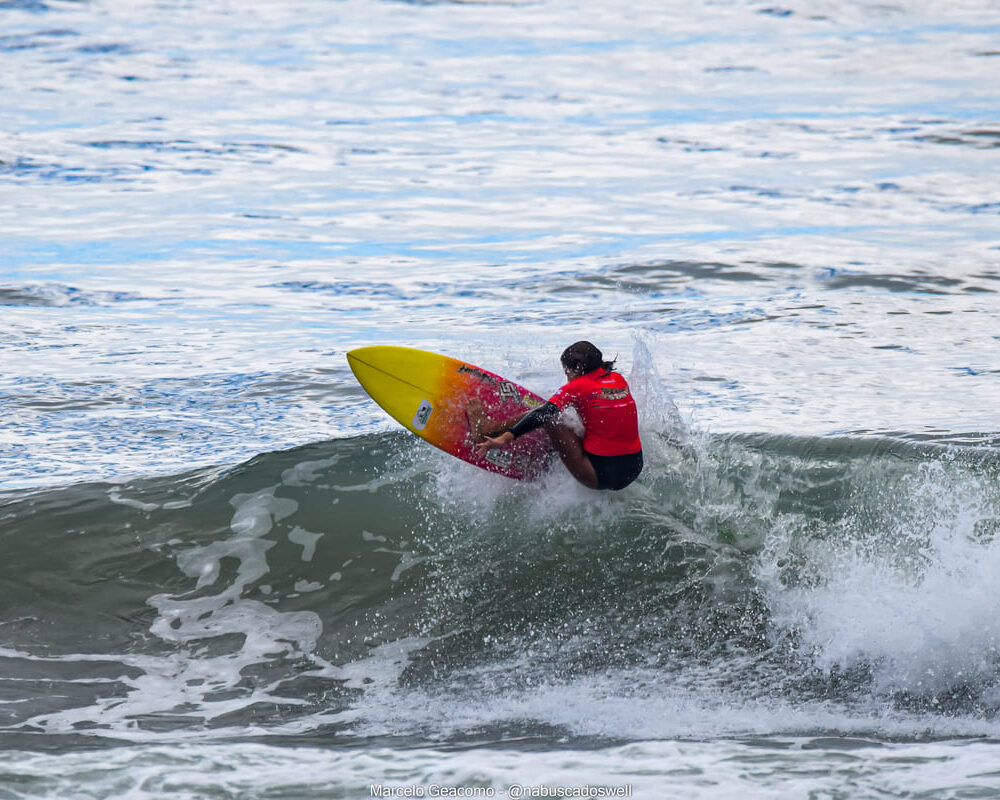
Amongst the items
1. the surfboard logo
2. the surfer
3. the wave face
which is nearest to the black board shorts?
the surfer

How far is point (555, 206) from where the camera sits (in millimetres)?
20828

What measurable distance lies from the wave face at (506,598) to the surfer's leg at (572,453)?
0.29 m

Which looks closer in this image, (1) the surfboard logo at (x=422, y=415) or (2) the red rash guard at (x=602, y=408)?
(2) the red rash guard at (x=602, y=408)

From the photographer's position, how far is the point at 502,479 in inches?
323

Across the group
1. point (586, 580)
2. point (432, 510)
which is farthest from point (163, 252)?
point (586, 580)

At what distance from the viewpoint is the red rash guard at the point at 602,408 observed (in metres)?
7.50

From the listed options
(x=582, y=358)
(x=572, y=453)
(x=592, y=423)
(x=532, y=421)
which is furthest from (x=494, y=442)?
(x=582, y=358)

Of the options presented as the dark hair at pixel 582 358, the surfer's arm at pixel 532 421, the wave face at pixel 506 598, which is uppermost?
the dark hair at pixel 582 358

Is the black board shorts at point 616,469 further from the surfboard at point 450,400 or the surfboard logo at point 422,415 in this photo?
the surfboard logo at point 422,415

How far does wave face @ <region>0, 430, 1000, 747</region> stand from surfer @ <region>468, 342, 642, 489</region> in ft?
1.29

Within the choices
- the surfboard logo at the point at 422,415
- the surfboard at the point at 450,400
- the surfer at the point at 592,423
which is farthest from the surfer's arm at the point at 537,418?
the surfboard logo at the point at 422,415

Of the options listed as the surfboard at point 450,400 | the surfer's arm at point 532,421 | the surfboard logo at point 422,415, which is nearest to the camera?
the surfer's arm at point 532,421

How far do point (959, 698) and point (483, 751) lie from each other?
2.46m

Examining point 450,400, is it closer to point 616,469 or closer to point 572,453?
→ point 572,453
